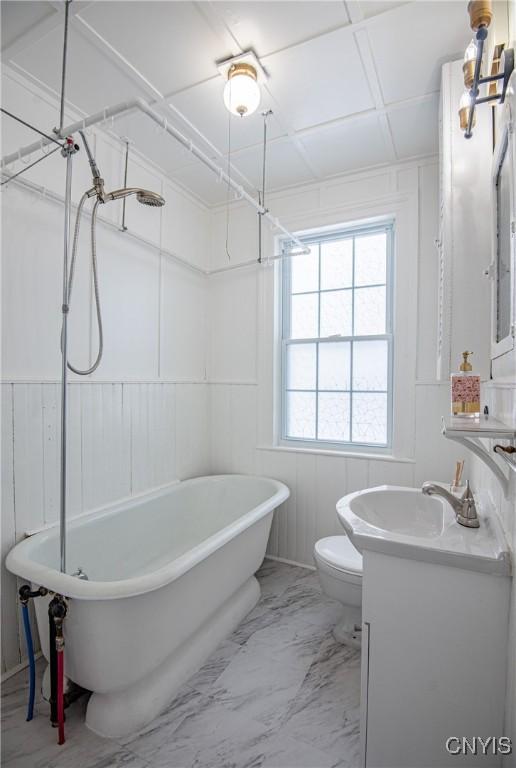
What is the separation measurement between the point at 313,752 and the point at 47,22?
9.41ft

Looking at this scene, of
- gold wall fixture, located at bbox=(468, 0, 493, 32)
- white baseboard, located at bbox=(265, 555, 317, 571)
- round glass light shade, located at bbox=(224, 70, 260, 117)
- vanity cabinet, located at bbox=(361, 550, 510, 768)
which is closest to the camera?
gold wall fixture, located at bbox=(468, 0, 493, 32)

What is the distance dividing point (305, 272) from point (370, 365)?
0.84m

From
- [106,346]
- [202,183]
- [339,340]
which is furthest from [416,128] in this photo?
[106,346]

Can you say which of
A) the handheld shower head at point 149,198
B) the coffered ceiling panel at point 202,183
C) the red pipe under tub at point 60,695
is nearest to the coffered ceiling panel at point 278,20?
the handheld shower head at point 149,198

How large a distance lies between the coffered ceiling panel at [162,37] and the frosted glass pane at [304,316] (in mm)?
1450

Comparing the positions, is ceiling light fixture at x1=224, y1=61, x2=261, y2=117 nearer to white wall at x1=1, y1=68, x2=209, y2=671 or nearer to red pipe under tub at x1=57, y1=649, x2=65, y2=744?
white wall at x1=1, y1=68, x2=209, y2=671

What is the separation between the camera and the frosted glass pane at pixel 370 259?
2535mm

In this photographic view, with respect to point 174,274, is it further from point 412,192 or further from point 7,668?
point 7,668

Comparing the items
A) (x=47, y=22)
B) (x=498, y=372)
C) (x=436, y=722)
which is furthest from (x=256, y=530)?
(x=47, y=22)

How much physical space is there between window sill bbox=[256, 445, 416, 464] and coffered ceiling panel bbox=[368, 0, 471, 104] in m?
1.93

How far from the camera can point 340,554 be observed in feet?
6.20

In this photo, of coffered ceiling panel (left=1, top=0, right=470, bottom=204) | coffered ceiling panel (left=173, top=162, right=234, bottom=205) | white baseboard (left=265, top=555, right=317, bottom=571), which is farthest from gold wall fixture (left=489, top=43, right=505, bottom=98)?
white baseboard (left=265, top=555, right=317, bottom=571)

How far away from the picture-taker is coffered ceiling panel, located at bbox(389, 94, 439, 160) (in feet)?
6.29

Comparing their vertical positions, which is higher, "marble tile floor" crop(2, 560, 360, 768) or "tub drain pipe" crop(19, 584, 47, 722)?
"tub drain pipe" crop(19, 584, 47, 722)
